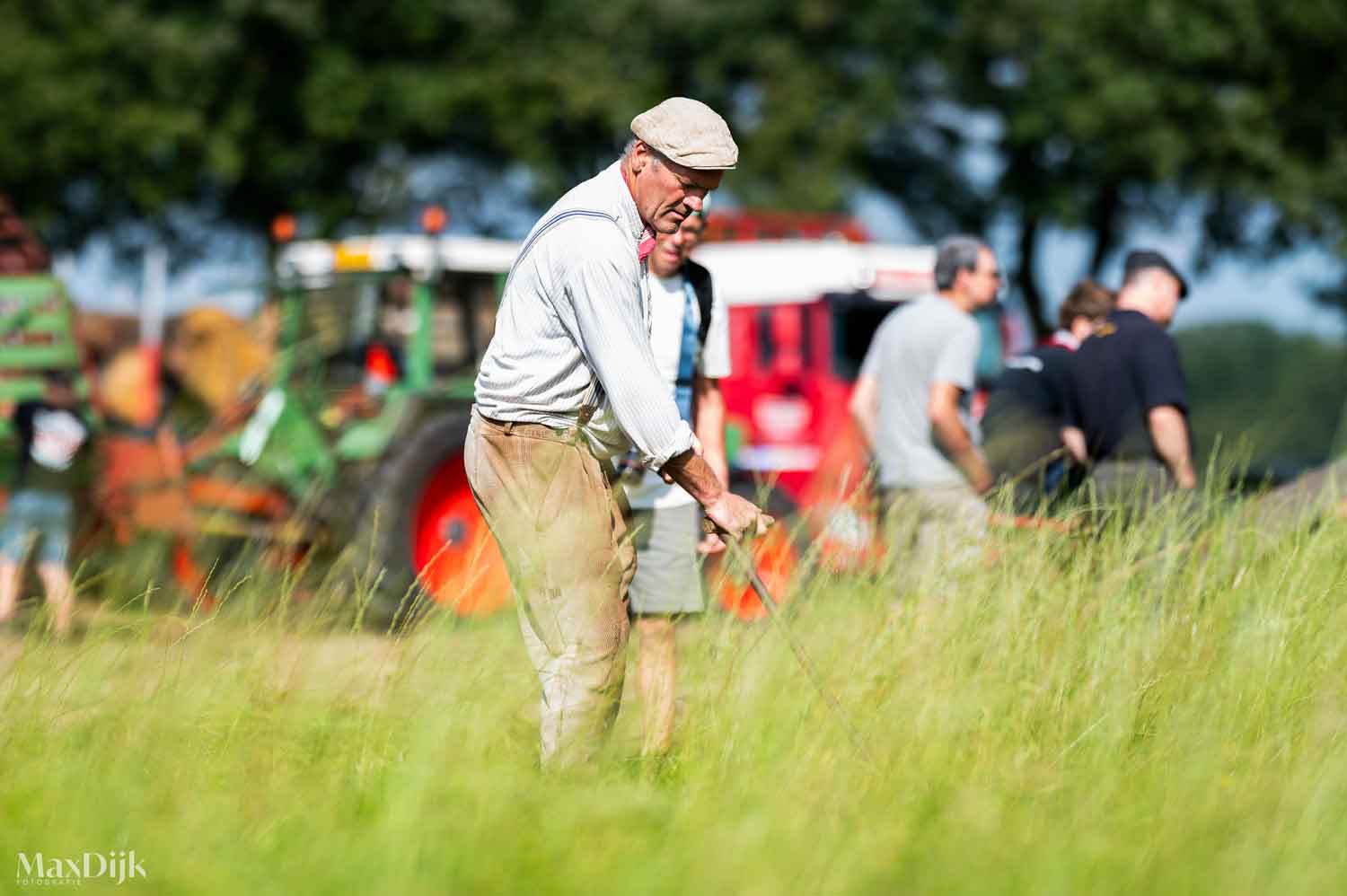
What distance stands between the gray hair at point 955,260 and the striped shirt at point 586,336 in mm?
2412

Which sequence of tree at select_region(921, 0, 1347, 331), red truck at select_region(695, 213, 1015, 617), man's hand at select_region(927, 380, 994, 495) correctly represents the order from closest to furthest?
man's hand at select_region(927, 380, 994, 495), red truck at select_region(695, 213, 1015, 617), tree at select_region(921, 0, 1347, 331)

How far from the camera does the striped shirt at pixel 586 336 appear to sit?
3.80 meters

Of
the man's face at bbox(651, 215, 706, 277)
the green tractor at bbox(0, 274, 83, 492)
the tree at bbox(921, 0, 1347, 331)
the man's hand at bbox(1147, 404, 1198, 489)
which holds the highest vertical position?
the tree at bbox(921, 0, 1347, 331)

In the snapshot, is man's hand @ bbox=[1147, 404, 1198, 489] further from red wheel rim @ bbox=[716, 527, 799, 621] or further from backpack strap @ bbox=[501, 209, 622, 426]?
backpack strap @ bbox=[501, 209, 622, 426]

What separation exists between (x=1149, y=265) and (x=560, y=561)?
3.09 m

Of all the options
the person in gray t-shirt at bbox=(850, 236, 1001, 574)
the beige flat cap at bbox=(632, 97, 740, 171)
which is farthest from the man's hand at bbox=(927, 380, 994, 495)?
the beige flat cap at bbox=(632, 97, 740, 171)

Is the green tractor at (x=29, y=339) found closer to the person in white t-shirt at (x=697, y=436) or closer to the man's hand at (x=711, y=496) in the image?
the person in white t-shirt at (x=697, y=436)

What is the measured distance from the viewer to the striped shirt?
12.5ft

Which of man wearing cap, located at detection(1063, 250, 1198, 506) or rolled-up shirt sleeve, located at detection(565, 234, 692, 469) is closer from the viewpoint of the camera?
rolled-up shirt sleeve, located at detection(565, 234, 692, 469)

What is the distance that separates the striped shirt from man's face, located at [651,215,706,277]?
3.19 feet

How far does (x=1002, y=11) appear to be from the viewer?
24.3 metres

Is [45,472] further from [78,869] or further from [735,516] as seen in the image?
[78,869]

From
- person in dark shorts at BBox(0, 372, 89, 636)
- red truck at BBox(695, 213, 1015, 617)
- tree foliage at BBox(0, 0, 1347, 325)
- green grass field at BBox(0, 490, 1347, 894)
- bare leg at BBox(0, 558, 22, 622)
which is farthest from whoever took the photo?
tree foliage at BBox(0, 0, 1347, 325)

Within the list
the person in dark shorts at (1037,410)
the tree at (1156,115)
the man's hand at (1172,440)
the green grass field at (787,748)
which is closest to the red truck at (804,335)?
the person in dark shorts at (1037,410)
